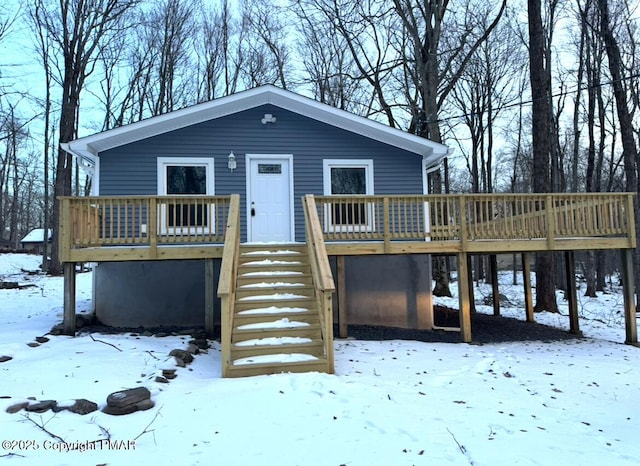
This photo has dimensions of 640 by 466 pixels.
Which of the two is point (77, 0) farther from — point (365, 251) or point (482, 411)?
point (482, 411)

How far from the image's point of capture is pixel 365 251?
7961 mm

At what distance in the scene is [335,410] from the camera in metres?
4.18

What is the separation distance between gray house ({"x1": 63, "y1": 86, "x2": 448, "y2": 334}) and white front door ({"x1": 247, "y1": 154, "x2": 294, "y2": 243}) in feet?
0.07

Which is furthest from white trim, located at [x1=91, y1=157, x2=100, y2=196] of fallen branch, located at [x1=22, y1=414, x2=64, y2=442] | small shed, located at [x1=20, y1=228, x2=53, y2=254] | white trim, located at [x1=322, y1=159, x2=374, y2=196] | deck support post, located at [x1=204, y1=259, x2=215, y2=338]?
small shed, located at [x1=20, y1=228, x2=53, y2=254]

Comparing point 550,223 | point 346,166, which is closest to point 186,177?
point 346,166

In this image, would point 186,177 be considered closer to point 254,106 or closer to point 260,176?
point 260,176

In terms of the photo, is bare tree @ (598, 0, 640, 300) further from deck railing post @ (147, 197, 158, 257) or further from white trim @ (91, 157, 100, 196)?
A: white trim @ (91, 157, 100, 196)

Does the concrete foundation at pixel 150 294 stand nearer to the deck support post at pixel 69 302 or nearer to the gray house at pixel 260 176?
the gray house at pixel 260 176

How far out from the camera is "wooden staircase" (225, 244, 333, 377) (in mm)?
5383

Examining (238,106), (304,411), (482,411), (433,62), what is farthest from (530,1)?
(304,411)

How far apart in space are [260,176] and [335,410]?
6570 millimetres

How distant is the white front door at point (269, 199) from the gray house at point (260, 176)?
2cm

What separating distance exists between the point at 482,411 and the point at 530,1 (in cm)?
1248

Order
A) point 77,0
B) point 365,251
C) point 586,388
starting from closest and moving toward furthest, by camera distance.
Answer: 1. point 586,388
2. point 365,251
3. point 77,0
